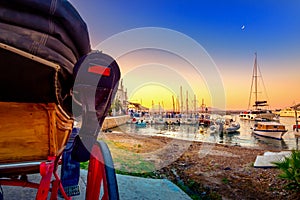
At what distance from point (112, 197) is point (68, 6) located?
1161 mm

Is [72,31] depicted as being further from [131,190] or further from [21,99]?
[131,190]

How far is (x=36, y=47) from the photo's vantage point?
106 centimetres

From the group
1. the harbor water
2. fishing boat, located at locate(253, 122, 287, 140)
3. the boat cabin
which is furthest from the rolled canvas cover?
the boat cabin

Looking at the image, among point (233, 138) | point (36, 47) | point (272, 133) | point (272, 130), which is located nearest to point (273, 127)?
point (272, 130)

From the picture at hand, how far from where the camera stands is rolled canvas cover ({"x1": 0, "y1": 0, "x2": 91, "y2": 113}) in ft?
3.29

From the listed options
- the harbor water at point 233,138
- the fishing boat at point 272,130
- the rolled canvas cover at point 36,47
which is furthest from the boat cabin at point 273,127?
the rolled canvas cover at point 36,47

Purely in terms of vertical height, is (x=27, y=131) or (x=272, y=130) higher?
(x=27, y=131)

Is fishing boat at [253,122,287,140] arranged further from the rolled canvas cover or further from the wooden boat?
the rolled canvas cover

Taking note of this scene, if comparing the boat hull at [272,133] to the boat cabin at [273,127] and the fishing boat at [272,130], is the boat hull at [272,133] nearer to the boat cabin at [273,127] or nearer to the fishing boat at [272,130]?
the fishing boat at [272,130]

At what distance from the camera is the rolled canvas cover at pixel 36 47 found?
39.4 inches

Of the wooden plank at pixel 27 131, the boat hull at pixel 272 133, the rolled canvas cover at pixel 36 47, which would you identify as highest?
the rolled canvas cover at pixel 36 47

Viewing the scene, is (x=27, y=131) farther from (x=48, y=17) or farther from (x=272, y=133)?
(x=272, y=133)

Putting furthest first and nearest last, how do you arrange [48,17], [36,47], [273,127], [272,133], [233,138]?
[233,138]
[273,127]
[272,133]
[48,17]
[36,47]

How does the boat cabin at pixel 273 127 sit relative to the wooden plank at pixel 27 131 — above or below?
below
